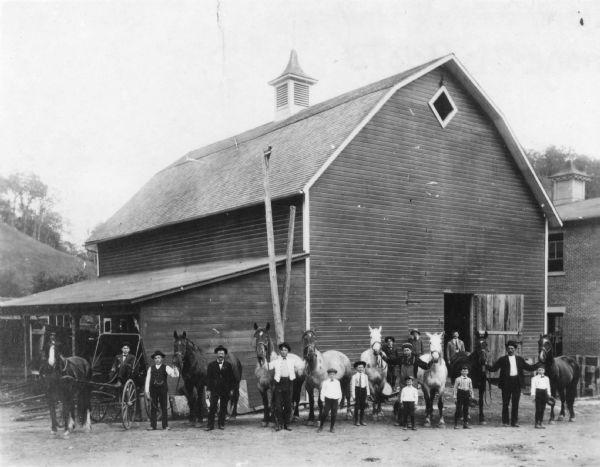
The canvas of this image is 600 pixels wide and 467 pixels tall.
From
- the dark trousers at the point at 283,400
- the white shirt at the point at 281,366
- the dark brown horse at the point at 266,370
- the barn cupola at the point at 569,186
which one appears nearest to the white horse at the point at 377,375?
the dark brown horse at the point at 266,370

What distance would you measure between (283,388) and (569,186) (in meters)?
26.7

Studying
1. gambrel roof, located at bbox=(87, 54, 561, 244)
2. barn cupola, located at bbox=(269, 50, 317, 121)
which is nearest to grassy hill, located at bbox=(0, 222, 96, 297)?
gambrel roof, located at bbox=(87, 54, 561, 244)

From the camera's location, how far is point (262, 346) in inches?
552

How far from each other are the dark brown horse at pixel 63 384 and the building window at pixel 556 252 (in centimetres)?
2265

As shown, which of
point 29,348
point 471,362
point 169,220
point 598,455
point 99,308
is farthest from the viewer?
point 29,348

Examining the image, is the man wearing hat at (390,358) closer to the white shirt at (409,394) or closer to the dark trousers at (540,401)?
the white shirt at (409,394)

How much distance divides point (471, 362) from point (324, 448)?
466 cm

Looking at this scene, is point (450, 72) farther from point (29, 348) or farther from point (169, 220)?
point (29, 348)

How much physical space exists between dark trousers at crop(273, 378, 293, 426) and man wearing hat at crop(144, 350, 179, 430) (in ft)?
6.86

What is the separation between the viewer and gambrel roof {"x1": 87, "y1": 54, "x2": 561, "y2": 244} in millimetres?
18703

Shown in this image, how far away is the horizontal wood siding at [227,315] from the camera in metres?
14.9

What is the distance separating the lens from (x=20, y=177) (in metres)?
79.0

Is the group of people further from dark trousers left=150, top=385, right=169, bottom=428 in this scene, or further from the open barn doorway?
the open barn doorway

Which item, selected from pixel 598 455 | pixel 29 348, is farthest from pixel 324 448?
pixel 29 348
